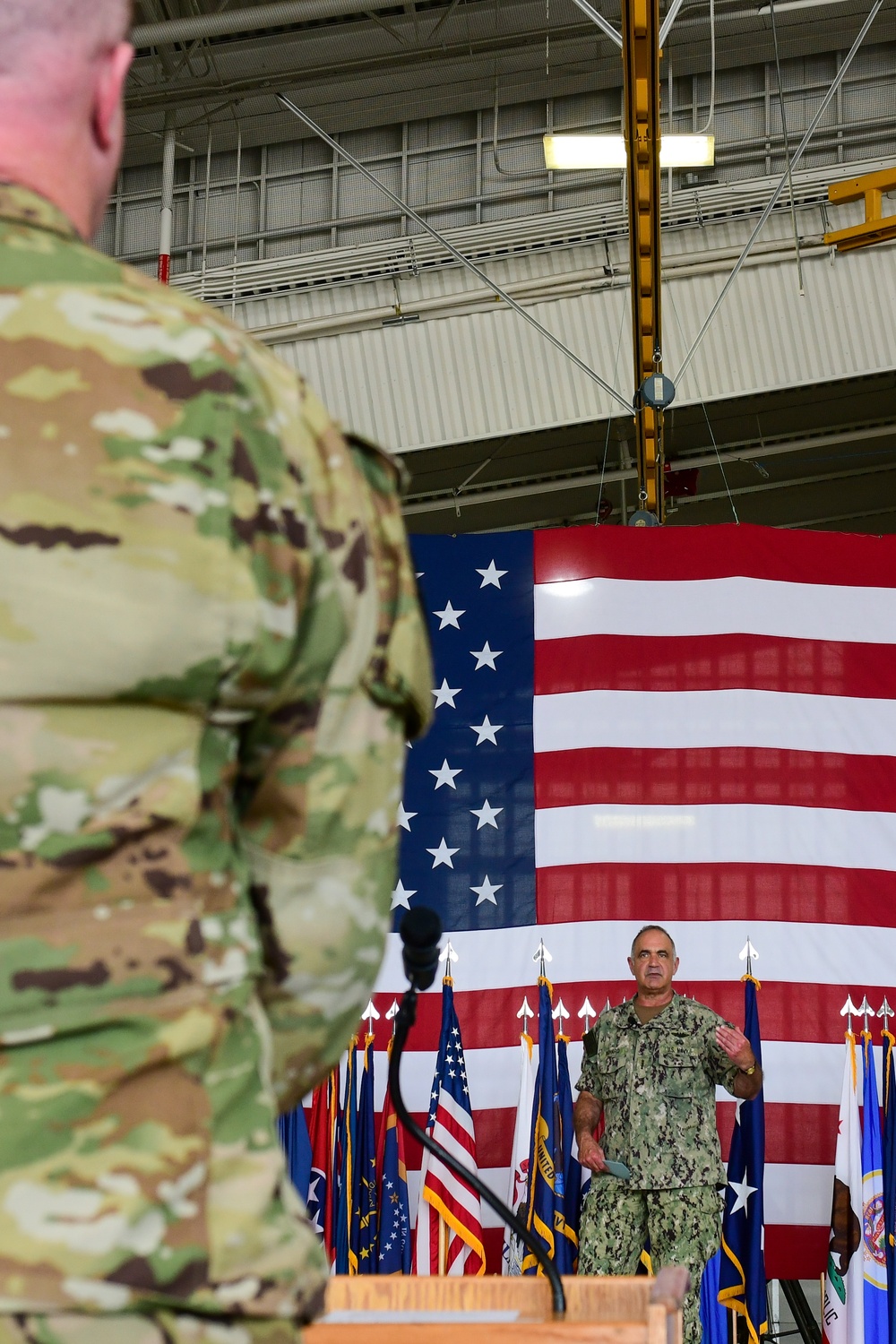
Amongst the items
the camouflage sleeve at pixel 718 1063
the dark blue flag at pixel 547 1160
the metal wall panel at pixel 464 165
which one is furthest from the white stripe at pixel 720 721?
the metal wall panel at pixel 464 165

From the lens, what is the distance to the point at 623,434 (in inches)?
328

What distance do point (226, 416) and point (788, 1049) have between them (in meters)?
5.01

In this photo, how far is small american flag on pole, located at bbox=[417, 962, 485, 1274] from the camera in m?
4.92

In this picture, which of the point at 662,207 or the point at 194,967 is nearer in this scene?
the point at 194,967

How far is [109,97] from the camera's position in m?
0.79

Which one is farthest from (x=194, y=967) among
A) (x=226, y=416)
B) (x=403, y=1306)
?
(x=403, y=1306)

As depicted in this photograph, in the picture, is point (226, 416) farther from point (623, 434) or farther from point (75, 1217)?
point (623, 434)

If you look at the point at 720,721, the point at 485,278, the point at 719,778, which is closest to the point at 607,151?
the point at 485,278

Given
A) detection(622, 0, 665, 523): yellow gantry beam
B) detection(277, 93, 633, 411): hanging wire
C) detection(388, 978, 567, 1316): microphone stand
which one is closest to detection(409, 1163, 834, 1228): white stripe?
detection(622, 0, 665, 523): yellow gantry beam

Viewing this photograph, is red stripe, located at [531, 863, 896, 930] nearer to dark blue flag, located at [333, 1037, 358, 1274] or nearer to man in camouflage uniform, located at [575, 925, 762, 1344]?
dark blue flag, located at [333, 1037, 358, 1274]

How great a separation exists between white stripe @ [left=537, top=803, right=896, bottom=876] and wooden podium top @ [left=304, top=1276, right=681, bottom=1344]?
4.28m

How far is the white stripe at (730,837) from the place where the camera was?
5.54m

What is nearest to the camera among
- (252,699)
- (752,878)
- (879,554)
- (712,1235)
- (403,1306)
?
(252,699)

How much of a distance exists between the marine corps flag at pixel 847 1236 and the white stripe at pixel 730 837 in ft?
2.58
